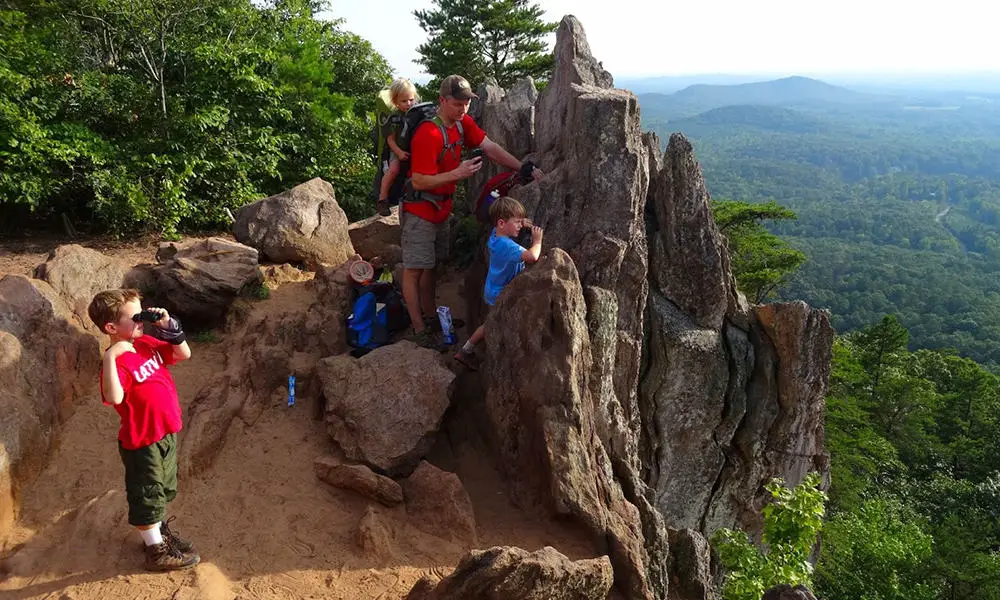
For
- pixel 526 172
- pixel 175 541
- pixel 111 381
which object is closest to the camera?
pixel 111 381

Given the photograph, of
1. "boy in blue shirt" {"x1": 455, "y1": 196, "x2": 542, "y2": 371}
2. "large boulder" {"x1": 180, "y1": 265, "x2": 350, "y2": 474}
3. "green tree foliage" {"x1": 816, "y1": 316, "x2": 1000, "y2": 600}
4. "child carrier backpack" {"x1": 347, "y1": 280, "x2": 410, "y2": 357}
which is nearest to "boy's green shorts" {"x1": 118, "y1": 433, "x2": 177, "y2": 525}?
"large boulder" {"x1": 180, "y1": 265, "x2": 350, "y2": 474}

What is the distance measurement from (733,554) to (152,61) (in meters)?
17.8

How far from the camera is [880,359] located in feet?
138

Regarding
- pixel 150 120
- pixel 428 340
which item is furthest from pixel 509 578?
pixel 150 120

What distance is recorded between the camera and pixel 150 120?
15.2m

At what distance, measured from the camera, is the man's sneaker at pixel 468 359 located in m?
8.59

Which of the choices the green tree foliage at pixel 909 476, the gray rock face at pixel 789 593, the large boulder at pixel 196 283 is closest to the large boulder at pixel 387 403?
the large boulder at pixel 196 283

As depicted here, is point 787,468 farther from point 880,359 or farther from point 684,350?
point 880,359

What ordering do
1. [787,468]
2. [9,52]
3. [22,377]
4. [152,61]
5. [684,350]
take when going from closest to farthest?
[22,377] < [684,350] < [787,468] < [9,52] < [152,61]

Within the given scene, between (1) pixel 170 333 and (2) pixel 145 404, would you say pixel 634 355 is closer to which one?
(1) pixel 170 333

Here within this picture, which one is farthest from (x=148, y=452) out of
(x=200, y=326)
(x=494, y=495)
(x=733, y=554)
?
(x=733, y=554)

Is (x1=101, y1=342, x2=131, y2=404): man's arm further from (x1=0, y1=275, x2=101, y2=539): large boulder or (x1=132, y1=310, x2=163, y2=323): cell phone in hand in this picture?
(x1=0, y1=275, x2=101, y2=539): large boulder

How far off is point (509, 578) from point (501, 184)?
6763mm

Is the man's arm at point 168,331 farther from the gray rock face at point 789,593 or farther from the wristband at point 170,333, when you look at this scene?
the gray rock face at point 789,593
